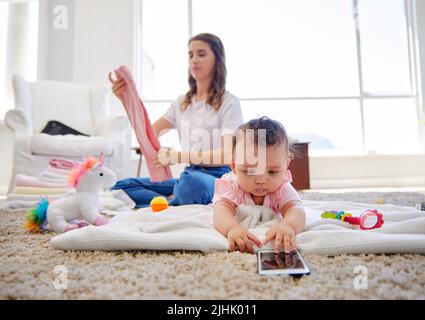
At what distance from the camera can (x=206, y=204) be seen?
1.11 metres

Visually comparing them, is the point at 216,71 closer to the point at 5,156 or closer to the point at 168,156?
the point at 168,156

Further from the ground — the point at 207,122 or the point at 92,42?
the point at 92,42

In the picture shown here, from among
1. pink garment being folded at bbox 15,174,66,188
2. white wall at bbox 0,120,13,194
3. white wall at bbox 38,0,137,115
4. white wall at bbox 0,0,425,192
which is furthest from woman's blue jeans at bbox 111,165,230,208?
white wall at bbox 0,120,13,194

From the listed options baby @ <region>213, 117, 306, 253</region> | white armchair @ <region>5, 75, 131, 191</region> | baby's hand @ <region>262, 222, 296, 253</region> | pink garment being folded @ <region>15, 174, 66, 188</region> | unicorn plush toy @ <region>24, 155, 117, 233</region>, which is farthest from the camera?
white armchair @ <region>5, 75, 131, 191</region>

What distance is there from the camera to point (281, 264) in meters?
0.51

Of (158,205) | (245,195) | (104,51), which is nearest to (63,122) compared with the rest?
(104,51)

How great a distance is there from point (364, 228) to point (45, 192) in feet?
4.62

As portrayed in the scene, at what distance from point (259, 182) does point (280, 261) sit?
225 millimetres

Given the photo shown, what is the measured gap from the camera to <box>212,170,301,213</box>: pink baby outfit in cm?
75

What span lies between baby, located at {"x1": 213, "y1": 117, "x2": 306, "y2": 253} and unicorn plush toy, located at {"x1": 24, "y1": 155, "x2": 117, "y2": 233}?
343mm

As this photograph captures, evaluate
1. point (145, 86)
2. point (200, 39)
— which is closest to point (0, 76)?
point (145, 86)

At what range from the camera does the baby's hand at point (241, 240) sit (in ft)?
1.99

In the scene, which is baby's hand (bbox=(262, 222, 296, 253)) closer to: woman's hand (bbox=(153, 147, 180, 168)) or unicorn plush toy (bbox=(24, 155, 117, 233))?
unicorn plush toy (bbox=(24, 155, 117, 233))
